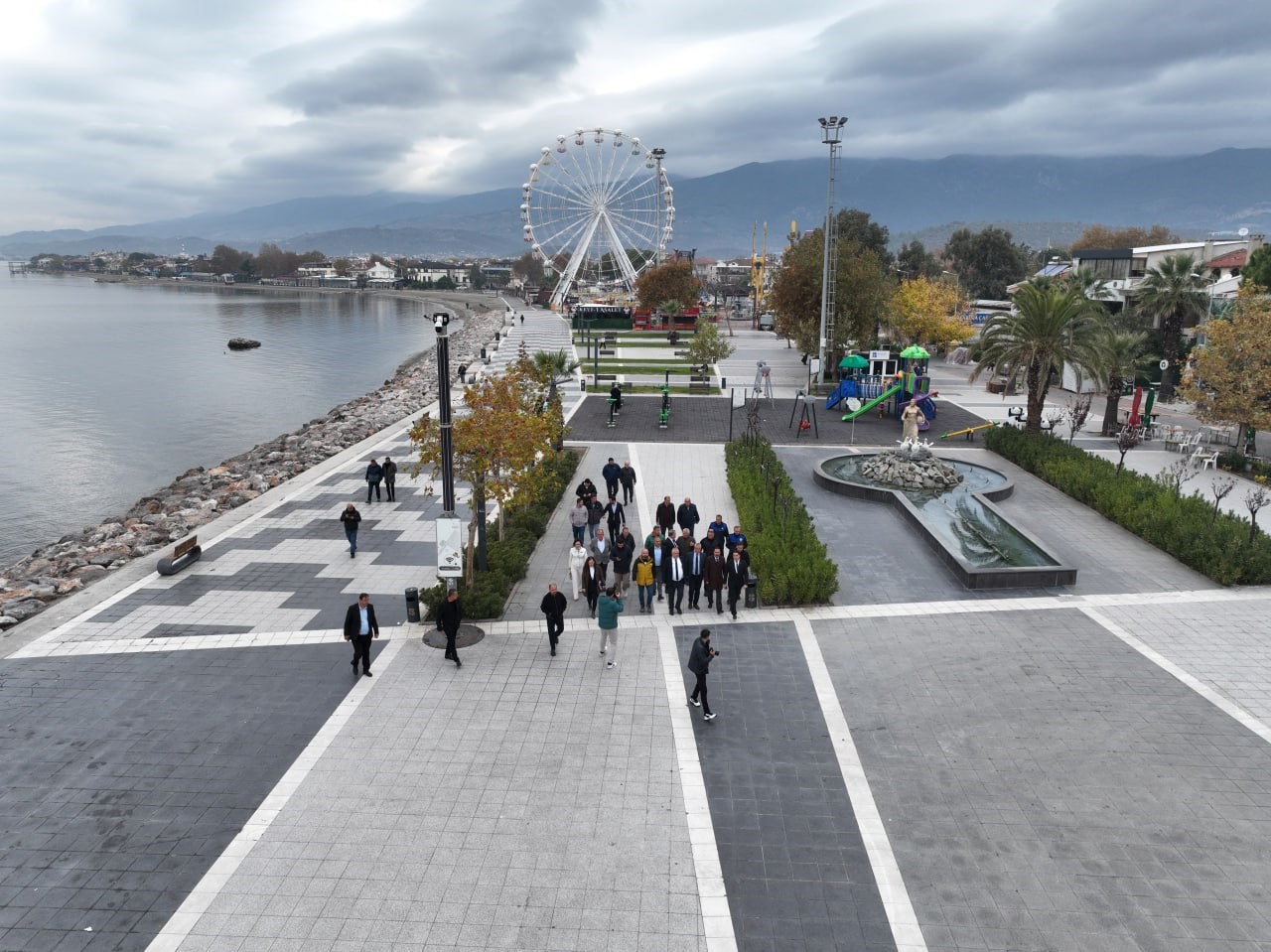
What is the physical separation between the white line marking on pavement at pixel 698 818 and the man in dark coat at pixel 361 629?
422 centimetres

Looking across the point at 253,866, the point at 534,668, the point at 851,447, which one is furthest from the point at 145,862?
the point at 851,447

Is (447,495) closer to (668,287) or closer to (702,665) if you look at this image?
(702,665)

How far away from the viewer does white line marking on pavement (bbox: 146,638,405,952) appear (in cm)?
734

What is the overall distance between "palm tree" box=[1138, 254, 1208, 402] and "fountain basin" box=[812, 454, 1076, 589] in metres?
16.7

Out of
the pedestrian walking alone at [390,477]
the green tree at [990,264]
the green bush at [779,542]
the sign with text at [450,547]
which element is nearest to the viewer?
the sign with text at [450,547]

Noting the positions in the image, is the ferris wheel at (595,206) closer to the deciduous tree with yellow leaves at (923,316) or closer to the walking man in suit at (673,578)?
the deciduous tree with yellow leaves at (923,316)

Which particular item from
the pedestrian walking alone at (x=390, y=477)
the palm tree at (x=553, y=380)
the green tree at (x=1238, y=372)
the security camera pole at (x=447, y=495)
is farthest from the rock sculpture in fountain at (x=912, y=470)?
the security camera pole at (x=447, y=495)

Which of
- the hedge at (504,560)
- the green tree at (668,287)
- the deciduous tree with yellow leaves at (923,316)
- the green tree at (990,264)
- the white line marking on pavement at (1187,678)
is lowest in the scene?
the white line marking on pavement at (1187,678)

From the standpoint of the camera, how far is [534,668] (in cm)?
1222

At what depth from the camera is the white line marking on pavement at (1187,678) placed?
10.8m

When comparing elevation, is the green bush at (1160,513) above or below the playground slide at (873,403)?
below

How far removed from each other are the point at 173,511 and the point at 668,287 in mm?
47685

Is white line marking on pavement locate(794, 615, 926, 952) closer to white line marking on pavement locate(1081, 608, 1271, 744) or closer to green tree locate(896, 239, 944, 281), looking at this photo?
white line marking on pavement locate(1081, 608, 1271, 744)

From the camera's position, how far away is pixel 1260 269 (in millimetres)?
34594
